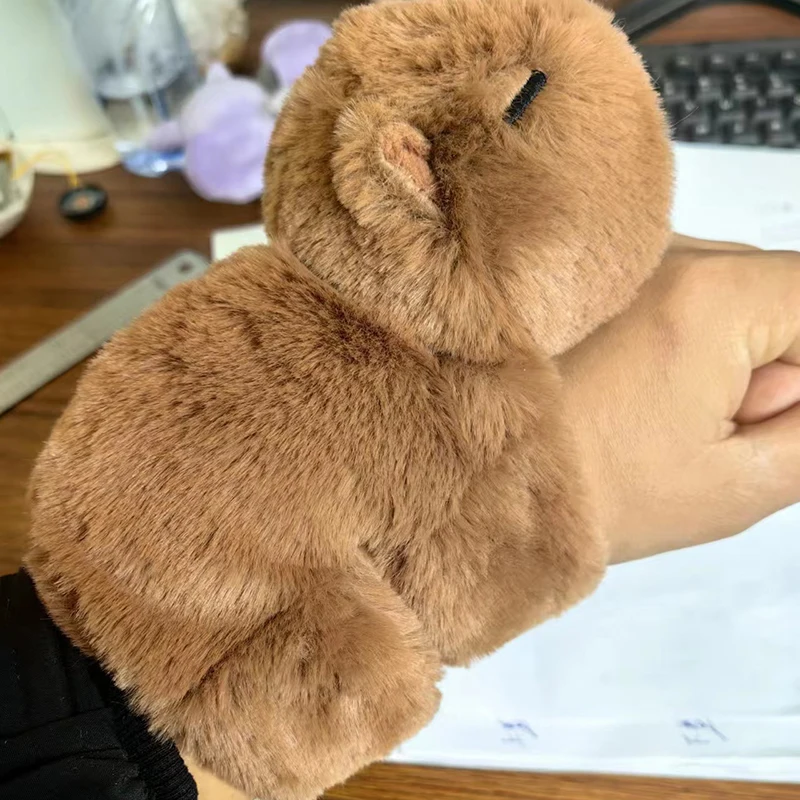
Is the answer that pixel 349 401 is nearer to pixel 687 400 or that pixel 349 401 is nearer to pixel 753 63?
pixel 687 400

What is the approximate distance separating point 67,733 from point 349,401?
7.8 inches

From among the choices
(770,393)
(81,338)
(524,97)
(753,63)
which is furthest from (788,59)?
(81,338)

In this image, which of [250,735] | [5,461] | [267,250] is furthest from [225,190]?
[250,735]

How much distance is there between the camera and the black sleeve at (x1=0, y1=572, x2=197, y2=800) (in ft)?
1.03

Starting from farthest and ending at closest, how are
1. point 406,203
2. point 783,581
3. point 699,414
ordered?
point 783,581, point 699,414, point 406,203

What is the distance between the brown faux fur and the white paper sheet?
0.18 m

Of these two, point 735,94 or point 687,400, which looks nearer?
point 687,400

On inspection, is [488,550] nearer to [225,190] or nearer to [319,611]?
[319,611]

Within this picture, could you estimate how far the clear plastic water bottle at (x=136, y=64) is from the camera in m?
0.69

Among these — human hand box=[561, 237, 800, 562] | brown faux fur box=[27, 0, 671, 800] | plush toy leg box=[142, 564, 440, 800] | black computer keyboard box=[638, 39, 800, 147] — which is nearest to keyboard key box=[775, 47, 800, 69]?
black computer keyboard box=[638, 39, 800, 147]

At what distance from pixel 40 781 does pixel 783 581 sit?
46 centimetres

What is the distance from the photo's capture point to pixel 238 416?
270 mm

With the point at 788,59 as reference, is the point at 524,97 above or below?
above

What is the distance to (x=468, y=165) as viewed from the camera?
274mm
